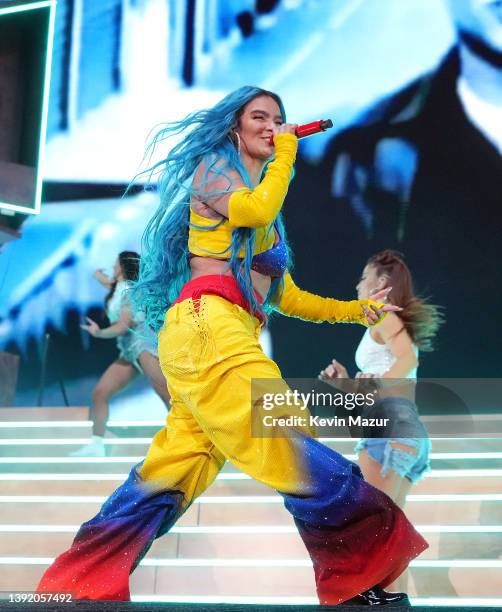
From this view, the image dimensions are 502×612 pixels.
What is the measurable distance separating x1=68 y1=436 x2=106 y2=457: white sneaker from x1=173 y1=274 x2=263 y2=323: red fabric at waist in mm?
2141

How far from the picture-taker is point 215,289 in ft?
7.42

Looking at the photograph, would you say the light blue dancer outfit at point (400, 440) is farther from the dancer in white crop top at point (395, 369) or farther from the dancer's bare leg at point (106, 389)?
the dancer's bare leg at point (106, 389)

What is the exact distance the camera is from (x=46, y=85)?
5.98 m

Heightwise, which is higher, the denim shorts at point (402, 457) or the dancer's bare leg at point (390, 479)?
the denim shorts at point (402, 457)

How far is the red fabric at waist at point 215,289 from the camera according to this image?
2266mm

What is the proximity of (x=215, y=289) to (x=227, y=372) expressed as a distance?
234 millimetres

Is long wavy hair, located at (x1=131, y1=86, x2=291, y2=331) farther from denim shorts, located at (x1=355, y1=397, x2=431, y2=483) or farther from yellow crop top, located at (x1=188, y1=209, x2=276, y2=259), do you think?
denim shorts, located at (x1=355, y1=397, x2=431, y2=483)

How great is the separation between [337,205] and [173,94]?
4.44ft

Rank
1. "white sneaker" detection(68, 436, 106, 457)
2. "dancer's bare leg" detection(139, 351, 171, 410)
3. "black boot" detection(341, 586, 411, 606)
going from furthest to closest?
1. "dancer's bare leg" detection(139, 351, 171, 410)
2. "white sneaker" detection(68, 436, 106, 457)
3. "black boot" detection(341, 586, 411, 606)

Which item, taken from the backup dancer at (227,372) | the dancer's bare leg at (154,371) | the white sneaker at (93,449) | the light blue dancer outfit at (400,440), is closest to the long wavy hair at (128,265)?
the dancer's bare leg at (154,371)

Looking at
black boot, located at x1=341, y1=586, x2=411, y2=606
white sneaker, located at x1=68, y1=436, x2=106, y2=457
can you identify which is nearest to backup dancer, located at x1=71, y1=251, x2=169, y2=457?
white sneaker, located at x1=68, y1=436, x2=106, y2=457

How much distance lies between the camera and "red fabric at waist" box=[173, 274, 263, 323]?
2266 mm

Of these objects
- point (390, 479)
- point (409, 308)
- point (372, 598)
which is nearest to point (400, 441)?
Result: point (390, 479)

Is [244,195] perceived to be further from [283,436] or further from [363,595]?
[363,595]
